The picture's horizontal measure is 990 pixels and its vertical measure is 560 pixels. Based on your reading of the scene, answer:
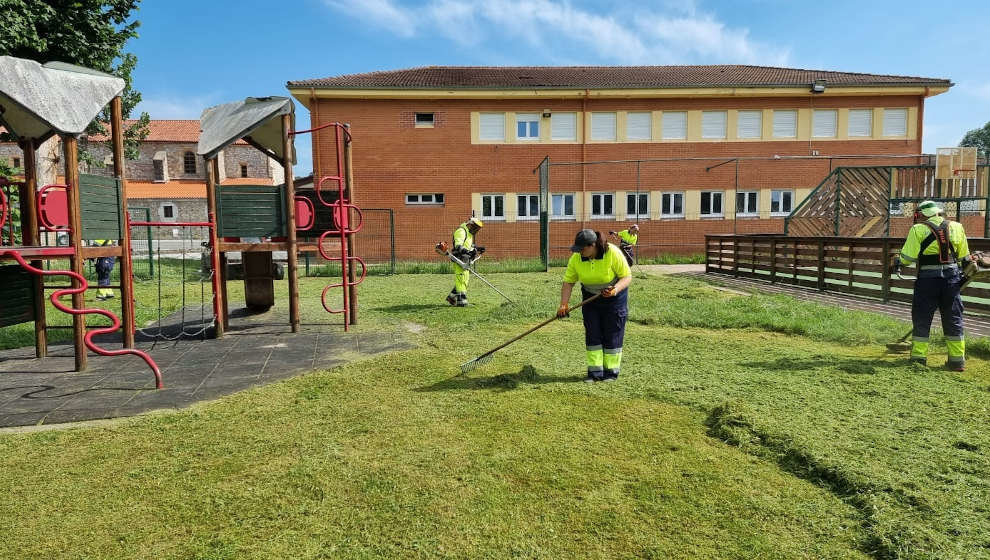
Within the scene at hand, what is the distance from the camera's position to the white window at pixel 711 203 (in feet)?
81.5

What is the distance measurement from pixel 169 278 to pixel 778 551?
1782 cm

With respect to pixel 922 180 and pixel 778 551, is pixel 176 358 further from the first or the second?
pixel 922 180

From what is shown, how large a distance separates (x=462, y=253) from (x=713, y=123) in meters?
19.3

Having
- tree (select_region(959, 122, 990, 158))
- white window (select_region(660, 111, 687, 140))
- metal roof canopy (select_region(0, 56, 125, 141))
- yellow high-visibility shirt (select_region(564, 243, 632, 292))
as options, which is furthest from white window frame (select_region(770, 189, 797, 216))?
tree (select_region(959, 122, 990, 158))

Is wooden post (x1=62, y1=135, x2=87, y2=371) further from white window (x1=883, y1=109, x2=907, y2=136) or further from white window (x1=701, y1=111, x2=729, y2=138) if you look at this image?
white window (x1=883, y1=109, x2=907, y2=136)

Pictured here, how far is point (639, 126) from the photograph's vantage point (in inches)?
997

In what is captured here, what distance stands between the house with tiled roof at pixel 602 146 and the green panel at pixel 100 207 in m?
17.3

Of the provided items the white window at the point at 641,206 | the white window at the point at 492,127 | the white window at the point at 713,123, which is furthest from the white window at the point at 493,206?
the white window at the point at 713,123

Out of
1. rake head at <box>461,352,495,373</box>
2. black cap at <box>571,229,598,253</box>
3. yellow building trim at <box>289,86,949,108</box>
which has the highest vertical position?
yellow building trim at <box>289,86,949,108</box>

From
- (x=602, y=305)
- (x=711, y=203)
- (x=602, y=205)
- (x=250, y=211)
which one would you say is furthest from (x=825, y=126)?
(x=250, y=211)

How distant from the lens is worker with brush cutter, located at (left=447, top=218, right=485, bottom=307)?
32.9ft

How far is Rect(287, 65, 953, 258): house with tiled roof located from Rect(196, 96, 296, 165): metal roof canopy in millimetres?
15583

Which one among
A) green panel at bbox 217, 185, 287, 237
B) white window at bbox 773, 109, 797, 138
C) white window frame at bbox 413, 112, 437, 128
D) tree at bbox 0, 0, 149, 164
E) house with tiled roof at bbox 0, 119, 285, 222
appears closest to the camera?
green panel at bbox 217, 185, 287, 237

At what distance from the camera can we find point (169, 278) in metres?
16.9
